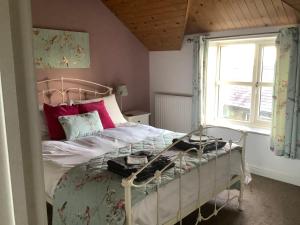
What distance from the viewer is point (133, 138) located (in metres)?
2.96

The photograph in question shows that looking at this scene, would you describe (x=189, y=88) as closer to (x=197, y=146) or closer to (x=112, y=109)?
(x=112, y=109)

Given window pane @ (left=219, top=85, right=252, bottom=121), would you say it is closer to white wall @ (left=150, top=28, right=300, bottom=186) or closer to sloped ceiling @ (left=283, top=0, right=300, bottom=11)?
white wall @ (left=150, top=28, right=300, bottom=186)

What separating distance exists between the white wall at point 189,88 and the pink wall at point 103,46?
0.71ft

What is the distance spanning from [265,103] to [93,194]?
2.73 m

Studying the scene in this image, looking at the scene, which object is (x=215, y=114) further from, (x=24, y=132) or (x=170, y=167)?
(x=24, y=132)

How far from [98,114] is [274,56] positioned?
7.66 ft

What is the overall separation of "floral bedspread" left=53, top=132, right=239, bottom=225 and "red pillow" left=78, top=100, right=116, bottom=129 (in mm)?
1187

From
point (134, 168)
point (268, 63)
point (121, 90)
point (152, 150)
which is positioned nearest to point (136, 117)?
point (121, 90)

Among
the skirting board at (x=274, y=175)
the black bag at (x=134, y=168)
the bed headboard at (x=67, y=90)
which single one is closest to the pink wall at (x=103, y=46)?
the bed headboard at (x=67, y=90)

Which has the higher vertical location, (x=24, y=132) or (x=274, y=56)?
(x=274, y=56)

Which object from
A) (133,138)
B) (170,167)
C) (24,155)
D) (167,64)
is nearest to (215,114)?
(167,64)

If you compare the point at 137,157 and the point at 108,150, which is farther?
the point at 108,150

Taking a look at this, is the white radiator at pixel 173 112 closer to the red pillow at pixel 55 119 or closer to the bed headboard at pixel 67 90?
the bed headboard at pixel 67 90

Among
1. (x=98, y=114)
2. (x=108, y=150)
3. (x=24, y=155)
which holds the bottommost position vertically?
(x=108, y=150)
